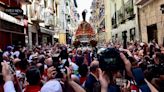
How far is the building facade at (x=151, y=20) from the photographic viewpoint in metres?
23.0

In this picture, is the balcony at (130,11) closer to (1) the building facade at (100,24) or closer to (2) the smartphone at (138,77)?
(1) the building facade at (100,24)

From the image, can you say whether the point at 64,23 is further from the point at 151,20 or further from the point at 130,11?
the point at 151,20

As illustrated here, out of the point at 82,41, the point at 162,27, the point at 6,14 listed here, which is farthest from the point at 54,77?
the point at 82,41

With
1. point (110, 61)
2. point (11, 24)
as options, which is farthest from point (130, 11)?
point (110, 61)

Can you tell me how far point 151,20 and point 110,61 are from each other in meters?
22.1

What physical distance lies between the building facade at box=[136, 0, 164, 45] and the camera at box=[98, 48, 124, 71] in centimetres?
1724

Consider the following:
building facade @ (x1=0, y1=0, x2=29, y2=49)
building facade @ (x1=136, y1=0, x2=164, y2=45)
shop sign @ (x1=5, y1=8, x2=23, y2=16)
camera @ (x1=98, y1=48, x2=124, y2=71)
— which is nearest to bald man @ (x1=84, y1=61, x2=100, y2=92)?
camera @ (x1=98, y1=48, x2=124, y2=71)

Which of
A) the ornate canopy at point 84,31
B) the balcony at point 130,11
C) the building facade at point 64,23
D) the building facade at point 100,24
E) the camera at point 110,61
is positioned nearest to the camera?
the camera at point 110,61

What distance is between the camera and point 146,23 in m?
27.9

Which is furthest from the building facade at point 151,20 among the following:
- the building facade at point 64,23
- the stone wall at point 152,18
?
the building facade at point 64,23

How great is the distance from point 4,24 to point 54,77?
2050 centimetres

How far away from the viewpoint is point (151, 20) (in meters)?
25.9

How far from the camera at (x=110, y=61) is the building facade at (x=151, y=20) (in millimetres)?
17238

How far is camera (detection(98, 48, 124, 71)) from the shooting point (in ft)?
13.9
